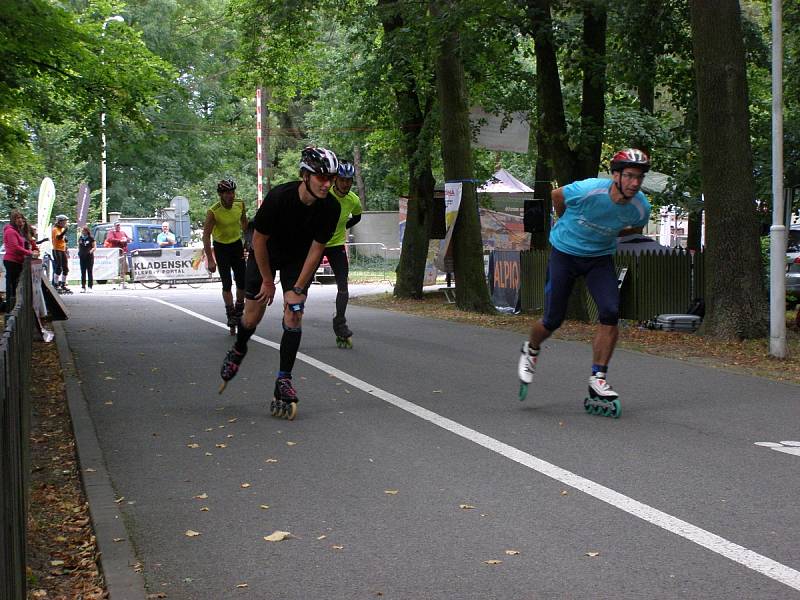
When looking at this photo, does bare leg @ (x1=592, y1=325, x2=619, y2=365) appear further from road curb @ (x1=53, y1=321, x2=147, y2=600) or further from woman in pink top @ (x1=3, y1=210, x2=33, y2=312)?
woman in pink top @ (x1=3, y1=210, x2=33, y2=312)

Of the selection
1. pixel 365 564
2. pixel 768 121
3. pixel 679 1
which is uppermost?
pixel 679 1

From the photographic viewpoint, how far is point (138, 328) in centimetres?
1659

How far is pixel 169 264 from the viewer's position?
1391 inches

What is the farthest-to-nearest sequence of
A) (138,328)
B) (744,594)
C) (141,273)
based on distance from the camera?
1. (141,273)
2. (138,328)
3. (744,594)

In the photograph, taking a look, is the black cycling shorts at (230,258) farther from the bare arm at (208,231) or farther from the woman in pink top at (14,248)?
the woman in pink top at (14,248)

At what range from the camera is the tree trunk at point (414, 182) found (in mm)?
24544

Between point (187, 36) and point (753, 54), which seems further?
point (187, 36)

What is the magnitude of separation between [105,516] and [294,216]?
10.8 ft

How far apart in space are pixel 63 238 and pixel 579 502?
25.8 meters

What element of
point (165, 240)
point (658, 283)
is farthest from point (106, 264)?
point (658, 283)

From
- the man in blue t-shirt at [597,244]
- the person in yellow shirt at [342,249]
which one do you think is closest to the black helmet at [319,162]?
the man in blue t-shirt at [597,244]

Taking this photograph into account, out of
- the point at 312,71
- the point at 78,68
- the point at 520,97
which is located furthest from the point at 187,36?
the point at 78,68

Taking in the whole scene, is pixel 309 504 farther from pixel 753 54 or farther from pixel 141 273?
pixel 141 273

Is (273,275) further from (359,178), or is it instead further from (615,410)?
(359,178)
